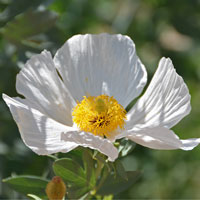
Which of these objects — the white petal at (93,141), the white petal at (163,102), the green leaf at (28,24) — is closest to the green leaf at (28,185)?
the white petal at (93,141)

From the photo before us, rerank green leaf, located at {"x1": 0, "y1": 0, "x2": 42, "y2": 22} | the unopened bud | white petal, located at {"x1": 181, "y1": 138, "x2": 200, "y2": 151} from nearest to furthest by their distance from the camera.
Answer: the unopened bud → white petal, located at {"x1": 181, "y1": 138, "x2": 200, "y2": 151} → green leaf, located at {"x1": 0, "y1": 0, "x2": 42, "y2": 22}

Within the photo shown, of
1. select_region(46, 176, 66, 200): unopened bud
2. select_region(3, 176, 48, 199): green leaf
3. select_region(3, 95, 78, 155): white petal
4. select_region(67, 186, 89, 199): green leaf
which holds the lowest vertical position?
select_region(3, 176, 48, 199): green leaf

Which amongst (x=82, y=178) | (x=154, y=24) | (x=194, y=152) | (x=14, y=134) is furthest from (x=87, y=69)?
(x=194, y=152)

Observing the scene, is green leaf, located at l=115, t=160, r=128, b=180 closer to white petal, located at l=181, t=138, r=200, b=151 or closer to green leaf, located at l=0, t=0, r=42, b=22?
white petal, located at l=181, t=138, r=200, b=151

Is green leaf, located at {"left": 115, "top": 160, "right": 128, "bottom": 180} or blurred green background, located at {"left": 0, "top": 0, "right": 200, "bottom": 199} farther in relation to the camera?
blurred green background, located at {"left": 0, "top": 0, "right": 200, "bottom": 199}

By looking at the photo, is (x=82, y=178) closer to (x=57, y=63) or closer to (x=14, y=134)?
(x=57, y=63)

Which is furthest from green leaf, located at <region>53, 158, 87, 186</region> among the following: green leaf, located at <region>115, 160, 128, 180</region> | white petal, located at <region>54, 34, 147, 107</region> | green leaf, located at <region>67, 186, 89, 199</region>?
white petal, located at <region>54, 34, 147, 107</region>

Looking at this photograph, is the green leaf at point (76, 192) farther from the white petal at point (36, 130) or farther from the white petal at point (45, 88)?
the white petal at point (45, 88)
